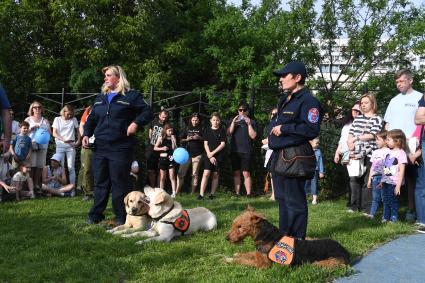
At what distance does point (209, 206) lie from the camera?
876cm

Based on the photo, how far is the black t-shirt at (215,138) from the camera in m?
10.4

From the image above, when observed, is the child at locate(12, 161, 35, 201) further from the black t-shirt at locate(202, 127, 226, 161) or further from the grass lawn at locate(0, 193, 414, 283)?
the black t-shirt at locate(202, 127, 226, 161)

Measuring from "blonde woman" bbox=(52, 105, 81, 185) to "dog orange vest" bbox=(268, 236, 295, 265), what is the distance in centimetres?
654

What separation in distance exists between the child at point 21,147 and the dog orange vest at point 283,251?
651 cm

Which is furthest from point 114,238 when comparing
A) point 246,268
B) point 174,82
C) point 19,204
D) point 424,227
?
point 174,82

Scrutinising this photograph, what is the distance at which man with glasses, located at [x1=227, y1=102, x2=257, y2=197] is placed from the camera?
1048cm

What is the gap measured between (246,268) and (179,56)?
55.8 ft

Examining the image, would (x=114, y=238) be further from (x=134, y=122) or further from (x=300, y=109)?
(x=300, y=109)

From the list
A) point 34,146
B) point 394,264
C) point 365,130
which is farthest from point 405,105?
point 34,146

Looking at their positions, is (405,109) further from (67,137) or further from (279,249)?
(67,137)

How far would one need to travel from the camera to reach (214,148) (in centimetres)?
1041

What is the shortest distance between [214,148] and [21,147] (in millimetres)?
3939

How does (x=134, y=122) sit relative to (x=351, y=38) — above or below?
below

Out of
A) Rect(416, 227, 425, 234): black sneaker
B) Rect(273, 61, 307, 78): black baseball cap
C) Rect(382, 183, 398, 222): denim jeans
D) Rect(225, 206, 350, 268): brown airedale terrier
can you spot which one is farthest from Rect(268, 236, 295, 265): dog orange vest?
Rect(382, 183, 398, 222): denim jeans
